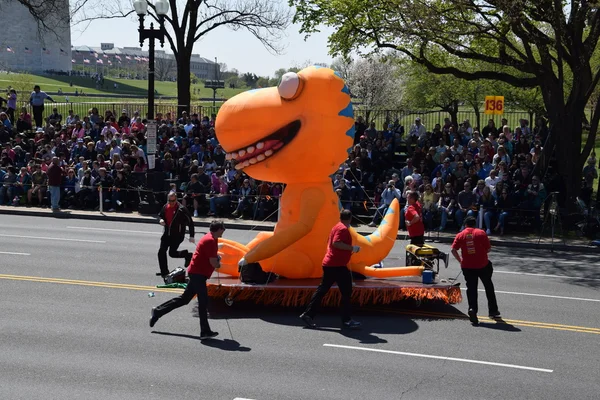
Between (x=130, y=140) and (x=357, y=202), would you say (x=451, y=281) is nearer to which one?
(x=357, y=202)

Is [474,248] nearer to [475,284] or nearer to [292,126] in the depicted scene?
[475,284]

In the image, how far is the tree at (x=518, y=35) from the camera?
21656mm

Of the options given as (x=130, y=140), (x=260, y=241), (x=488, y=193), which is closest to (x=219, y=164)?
(x=130, y=140)

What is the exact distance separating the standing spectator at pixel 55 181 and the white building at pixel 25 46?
73839mm

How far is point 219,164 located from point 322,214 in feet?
46.6

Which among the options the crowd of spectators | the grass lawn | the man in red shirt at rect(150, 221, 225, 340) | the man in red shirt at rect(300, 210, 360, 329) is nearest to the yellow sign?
the crowd of spectators

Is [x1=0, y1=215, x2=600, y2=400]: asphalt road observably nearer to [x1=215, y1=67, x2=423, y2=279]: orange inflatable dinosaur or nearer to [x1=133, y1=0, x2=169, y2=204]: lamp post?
[x1=215, y1=67, x2=423, y2=279]: orange inflatable dinosaur

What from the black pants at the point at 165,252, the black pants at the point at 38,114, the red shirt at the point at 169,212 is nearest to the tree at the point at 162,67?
the black pants at the point at 38,114

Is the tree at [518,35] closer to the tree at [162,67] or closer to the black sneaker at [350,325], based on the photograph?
the black sneaker at [350,325]

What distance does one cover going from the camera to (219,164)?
86.5 ft

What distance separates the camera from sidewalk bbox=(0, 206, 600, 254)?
20.1 meters

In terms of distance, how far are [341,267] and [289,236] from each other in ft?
3.99

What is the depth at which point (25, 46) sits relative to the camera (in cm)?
10331

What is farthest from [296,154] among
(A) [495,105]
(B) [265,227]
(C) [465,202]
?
(A) [495,105]
